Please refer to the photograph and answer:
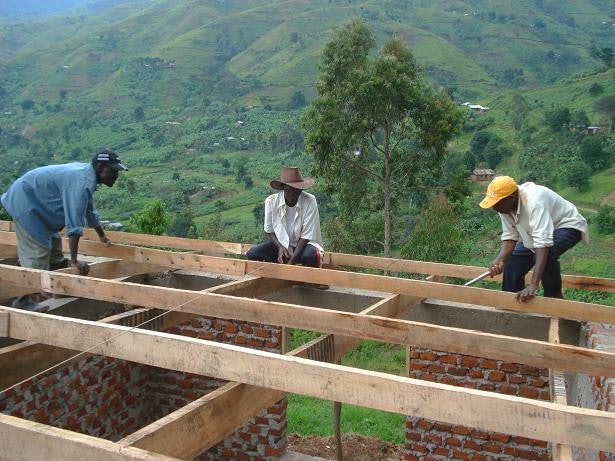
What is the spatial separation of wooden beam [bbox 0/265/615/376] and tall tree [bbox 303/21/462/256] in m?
11.4

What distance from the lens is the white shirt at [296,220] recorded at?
5.51 metres

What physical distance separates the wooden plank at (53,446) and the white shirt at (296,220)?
10.7 ft

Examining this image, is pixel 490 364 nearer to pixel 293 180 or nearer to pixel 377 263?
pixel 377 263

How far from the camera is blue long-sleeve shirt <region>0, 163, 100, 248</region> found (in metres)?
4.69

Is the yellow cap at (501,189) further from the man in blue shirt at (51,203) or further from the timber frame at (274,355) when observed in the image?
the man in blue shirt at (51,203)

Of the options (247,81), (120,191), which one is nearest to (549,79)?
(247,81)

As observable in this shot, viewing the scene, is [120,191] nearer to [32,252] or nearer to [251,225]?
[251,225]

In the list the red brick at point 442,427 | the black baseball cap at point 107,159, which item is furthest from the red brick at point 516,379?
the black baseball cap at point 107,159

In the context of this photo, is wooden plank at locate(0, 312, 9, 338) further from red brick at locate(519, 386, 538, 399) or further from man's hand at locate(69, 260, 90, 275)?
red brick at locate(519, 386, 538, 399)

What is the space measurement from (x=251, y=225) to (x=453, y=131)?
20.1 m

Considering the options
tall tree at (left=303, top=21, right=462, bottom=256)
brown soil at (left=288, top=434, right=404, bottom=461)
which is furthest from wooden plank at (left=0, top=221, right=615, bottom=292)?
tall tree at (left=303, top=21, right=462, bottom=256)

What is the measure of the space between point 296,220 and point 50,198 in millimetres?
1992

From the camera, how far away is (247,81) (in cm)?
8106

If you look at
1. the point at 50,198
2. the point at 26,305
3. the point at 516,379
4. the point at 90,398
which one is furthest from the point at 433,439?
the point at 50,198
